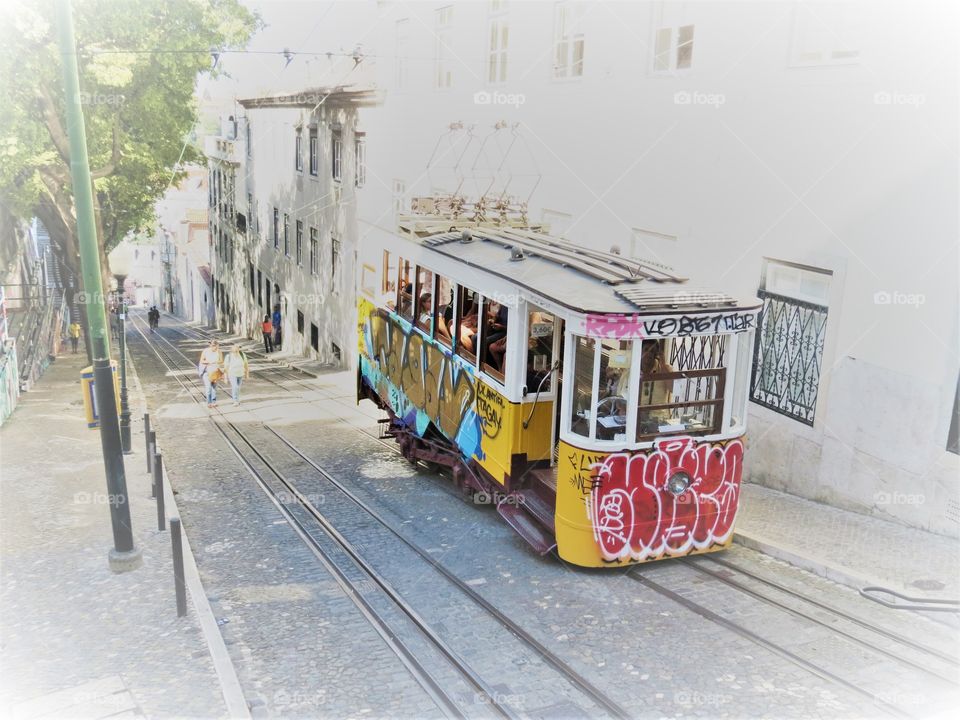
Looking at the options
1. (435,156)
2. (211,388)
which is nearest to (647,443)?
(211,388)

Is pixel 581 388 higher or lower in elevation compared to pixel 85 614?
higher

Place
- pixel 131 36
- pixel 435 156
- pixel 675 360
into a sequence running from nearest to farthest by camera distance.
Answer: pixel 675 360
pixel 131 36
pixel 435 156

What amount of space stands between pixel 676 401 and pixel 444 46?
1271 cm

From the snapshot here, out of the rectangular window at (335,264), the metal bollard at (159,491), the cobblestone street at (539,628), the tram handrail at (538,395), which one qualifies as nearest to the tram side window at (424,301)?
the cobblestone street at (539,628)

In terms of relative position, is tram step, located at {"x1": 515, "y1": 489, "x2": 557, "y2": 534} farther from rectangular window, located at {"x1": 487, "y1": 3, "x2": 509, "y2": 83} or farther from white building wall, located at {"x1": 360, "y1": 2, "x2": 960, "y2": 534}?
rectangular window, located at {"x1": 487, "y1": 3, "x2": 509, "y2": 83}

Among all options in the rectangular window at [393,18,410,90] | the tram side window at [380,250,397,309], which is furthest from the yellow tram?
the rectangular window at [393,18,410,90]

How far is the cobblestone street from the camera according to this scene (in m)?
5.81

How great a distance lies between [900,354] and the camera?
853 cm

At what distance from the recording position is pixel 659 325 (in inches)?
282

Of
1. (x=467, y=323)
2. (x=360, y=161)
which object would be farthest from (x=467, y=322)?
(x=360, y=161)

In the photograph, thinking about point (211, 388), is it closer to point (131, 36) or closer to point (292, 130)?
point (131, 36)

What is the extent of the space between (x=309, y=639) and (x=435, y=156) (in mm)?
14179

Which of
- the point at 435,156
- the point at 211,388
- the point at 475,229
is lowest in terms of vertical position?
the point at 211,388

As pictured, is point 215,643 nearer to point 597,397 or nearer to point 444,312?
point 597,397
